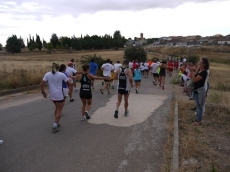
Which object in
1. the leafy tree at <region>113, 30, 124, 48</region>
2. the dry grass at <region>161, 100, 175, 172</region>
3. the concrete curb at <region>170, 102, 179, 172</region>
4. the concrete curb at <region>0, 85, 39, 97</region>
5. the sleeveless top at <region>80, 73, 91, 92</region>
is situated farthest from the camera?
the leafy tree at <region>113, 30, 124, 48</region>

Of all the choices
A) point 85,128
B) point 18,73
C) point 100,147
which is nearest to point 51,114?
point 85,128

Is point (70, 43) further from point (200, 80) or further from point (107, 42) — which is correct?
point (200, 80)

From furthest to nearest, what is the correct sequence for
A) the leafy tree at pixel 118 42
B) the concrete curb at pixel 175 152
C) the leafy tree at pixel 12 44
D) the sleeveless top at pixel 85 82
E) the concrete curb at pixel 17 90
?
the leafy tree at pixel 118 42
the leafy tree at pixel 12 44
the concrete curb at pixel 17 90
the sleeveless top at pixel 85 82
the concrete curb at pixel 175 152

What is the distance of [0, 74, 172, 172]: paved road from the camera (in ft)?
14.4

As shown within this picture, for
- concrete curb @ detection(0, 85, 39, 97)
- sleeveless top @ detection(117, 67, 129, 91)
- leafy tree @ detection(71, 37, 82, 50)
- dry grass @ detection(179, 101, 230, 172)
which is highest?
leafy tree @ detection(71, 37, 82, 50)

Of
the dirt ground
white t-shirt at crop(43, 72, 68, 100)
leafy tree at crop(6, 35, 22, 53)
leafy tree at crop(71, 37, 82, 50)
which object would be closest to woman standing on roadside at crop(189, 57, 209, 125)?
the dirt ground

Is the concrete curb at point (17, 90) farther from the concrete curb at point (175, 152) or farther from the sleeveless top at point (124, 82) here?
the concrete curb at point (175, 152)

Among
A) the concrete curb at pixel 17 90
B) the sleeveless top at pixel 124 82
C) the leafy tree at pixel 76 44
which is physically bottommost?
the concrete curb at pixel 17 90

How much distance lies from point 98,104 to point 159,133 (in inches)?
152

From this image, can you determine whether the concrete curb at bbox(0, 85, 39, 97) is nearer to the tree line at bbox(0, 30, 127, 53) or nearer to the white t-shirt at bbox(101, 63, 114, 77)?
the white t-shirt at bbox(101, 63, 114, 77)

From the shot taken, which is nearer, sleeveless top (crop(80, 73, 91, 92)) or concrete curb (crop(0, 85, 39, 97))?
sleeveless top (crop(80, 73, 91, 92))

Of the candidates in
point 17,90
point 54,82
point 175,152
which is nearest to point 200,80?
point 175,152

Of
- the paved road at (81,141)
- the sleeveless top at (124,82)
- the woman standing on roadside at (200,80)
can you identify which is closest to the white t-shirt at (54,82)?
the paved road at (81,141)

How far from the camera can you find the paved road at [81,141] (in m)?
4.39
